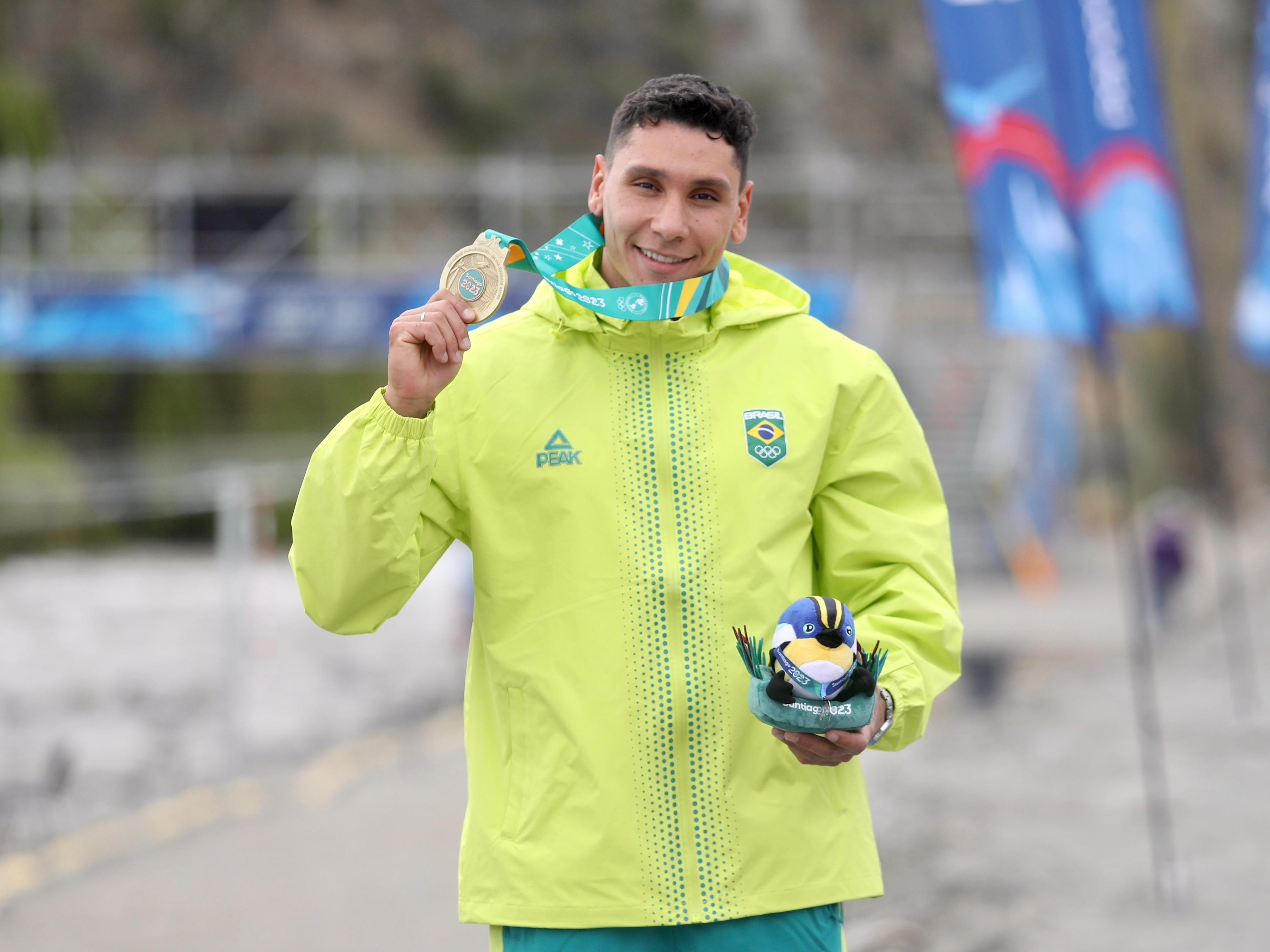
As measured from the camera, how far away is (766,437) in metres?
2.23

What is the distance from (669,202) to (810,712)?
2.43ft

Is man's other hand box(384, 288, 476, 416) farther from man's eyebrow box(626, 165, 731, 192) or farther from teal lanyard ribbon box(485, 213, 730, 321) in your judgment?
man's eyebrow box(626, 165, 731, 192)

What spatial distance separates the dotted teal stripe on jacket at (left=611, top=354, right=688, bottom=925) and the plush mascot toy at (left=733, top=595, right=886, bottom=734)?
165mm

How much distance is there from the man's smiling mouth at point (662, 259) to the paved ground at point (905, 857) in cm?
333

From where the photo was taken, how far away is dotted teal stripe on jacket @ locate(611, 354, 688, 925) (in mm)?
2146

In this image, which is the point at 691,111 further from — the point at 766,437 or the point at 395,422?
the point at 395,422

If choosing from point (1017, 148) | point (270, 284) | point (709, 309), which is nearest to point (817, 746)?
point (709, 309)

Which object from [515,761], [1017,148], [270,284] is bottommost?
[515,761]

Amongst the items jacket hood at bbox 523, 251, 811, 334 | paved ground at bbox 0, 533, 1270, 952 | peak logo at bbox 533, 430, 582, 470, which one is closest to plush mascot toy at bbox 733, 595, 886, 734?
peak logo at bbox 533, 430, 582, 470

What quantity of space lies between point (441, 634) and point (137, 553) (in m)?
7.19

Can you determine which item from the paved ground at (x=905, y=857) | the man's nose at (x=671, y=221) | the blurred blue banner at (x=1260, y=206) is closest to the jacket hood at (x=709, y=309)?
the man's nose at (x=671, y=221)

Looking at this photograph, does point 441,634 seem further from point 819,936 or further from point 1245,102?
point 1245,102

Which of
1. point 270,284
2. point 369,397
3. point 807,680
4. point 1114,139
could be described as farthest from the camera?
point 369,397

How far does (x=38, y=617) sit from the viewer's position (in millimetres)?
9875
